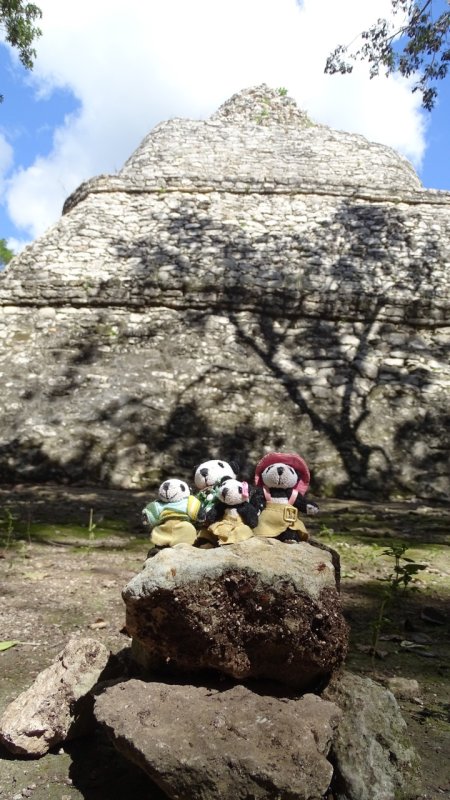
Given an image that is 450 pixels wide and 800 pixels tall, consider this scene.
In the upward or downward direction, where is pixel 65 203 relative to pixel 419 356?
upward

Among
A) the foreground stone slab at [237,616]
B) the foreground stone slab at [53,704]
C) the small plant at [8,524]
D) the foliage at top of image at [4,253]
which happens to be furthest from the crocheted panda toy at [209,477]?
the foliage at top of image at [4,253]

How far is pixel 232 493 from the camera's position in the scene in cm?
304

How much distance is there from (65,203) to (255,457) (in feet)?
27.8

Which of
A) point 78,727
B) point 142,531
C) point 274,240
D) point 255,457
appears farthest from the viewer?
point 274,240

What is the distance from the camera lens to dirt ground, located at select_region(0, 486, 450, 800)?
7.58 feet

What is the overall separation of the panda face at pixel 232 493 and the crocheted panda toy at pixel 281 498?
13cm

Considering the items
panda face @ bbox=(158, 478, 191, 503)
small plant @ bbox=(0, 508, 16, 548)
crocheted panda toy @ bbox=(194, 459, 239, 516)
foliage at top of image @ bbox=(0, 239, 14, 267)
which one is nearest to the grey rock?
crocheted panda toy @ bbox=(194, 459, 239, 516)

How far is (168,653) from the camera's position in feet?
7.86

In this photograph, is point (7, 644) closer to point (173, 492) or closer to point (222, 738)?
point (173, 492)

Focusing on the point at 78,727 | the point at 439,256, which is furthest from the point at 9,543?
the point at 439,256

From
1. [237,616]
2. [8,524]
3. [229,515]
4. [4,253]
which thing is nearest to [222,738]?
→ [237,616]

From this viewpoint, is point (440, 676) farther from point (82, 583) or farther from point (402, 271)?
point (402, 271)

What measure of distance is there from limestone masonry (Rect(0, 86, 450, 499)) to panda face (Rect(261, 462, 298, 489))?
14.7 ft

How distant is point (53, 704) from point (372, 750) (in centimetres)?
126
